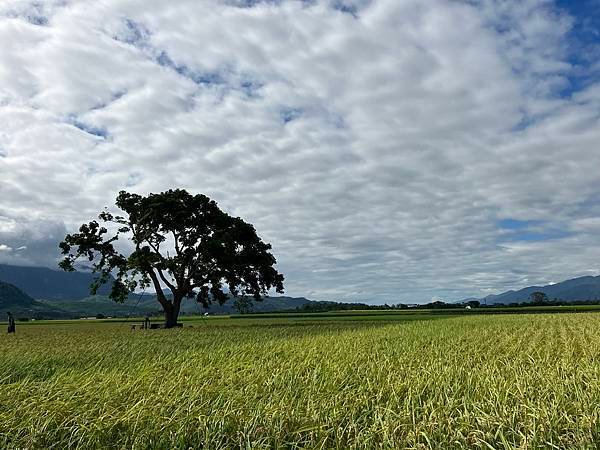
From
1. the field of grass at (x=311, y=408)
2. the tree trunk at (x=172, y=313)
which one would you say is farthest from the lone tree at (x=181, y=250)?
the field of grass at (x=311, y=408)

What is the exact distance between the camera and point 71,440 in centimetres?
759

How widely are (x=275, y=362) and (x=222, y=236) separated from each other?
38.7 metres

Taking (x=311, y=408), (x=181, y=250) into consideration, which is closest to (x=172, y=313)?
(x=181, y=250)

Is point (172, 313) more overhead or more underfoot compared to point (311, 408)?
more overhead

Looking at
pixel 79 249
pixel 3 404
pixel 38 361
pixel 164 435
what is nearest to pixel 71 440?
pixel 164 435

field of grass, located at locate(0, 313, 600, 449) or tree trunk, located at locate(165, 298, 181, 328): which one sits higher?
tree trunk, located at locate(165, 298, 181, 328)

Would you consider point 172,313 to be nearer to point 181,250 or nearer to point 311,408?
point 181,250

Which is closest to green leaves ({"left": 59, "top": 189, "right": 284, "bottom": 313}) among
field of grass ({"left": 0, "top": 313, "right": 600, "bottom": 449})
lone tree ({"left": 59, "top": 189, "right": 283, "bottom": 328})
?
lone tree ({"left": 59, "top": 189, "right": 283, "bottom": 328})

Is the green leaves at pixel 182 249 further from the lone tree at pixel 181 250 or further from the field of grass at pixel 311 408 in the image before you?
the field of grass at pixel 311 408

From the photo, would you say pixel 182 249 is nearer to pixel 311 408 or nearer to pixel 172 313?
pixel 172 313

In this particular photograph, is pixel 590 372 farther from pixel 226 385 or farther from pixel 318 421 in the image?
pixel 226 385

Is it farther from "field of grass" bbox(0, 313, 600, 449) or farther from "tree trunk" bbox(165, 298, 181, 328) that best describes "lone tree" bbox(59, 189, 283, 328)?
"field of grass" bbox(0, 313, 600, 449)

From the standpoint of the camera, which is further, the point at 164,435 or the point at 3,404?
the point at 3,404

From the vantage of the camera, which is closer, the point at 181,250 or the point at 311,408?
the point at 311,408
